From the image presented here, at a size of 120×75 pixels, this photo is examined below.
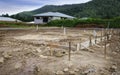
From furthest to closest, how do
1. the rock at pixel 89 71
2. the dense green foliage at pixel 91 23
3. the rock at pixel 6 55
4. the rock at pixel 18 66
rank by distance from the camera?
the dense green foliage at pixel 91 23 < the rock at pixel 6 55 < the rock at pixel 18 66 < the rock at pixel 89 71

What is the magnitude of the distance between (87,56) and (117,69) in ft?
7.08

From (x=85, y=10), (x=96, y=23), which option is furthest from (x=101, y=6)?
(x=96, y=23)

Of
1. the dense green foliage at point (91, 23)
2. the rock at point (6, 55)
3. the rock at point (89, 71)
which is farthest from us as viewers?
the dense green foliage at point (91, 23)

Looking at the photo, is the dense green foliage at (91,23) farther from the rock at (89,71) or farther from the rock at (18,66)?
the rock at (89,71)

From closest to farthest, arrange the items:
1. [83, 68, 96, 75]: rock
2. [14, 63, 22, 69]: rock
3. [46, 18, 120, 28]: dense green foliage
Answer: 1. [83, 68, 96, 75]: rock
2. [14, 63, 22, 69]: rock
3. [46, 18, 120, 28]: dense green foliage

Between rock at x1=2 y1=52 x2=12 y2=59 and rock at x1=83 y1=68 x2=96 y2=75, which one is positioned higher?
rock at x1=2 y1=52 x2=12 y2=59

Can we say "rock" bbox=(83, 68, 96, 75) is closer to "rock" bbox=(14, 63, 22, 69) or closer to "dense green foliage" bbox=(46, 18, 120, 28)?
"rock" bbox=(14, 63, 22, 69)

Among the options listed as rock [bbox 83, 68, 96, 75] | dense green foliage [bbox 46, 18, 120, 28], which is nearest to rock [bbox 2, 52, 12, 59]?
rock [bbox 83, 68, 96, 75]

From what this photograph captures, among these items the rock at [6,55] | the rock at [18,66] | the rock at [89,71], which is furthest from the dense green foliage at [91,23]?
the rock at [89,71]

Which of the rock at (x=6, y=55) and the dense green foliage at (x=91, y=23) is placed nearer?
the rock at (x=6, y=55)

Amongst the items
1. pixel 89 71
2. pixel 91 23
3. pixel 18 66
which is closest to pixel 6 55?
pixel 18 66

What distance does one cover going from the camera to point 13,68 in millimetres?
10883

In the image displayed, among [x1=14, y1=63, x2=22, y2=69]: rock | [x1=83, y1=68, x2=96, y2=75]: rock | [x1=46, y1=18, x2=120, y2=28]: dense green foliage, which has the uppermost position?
[x1=14, y1=63, x2=22, y2=69]: rock

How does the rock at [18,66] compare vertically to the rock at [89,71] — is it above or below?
above
